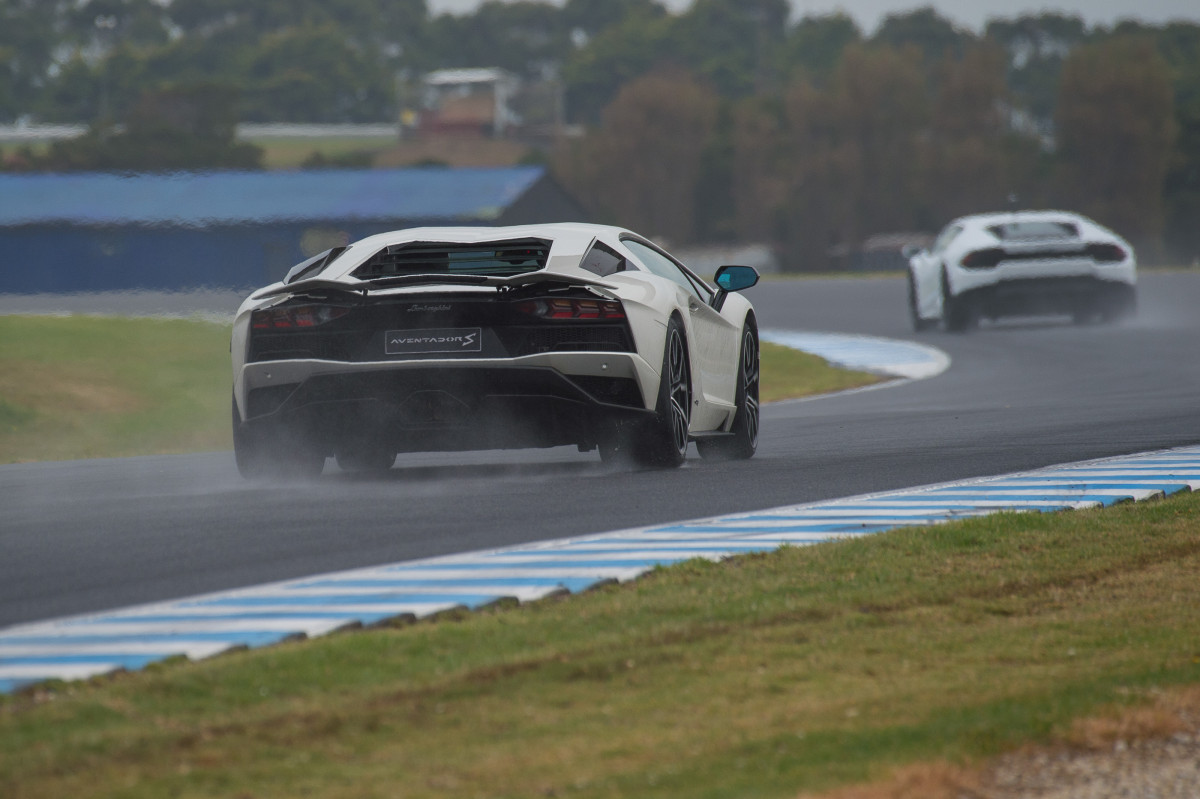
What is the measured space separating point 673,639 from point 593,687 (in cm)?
58

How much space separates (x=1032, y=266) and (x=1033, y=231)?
0.85 metres

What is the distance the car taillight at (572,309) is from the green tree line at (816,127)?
63530mm

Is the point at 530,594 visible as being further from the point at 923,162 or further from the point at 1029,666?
the point at 923,162

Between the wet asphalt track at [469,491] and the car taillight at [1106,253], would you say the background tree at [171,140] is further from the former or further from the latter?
the wet asphalt track at [469,491]

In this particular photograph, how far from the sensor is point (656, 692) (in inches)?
188

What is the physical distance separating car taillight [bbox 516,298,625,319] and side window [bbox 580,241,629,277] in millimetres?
298

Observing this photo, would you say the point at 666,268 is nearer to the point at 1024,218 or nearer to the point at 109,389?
the point at 109,389

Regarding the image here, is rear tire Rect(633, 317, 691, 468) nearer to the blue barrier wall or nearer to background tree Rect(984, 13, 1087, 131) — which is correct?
the blue barrier wall

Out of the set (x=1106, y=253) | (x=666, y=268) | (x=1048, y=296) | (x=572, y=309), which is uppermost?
(x=666, y=268)

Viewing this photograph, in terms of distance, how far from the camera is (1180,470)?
31.4ft

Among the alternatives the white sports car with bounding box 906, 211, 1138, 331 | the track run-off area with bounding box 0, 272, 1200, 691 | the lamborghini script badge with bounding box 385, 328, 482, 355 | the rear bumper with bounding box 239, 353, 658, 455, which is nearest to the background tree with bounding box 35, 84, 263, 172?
the white sports car with bounding box 906, 211, 1138, 331

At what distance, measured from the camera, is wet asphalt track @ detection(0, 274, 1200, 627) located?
6.59 metres

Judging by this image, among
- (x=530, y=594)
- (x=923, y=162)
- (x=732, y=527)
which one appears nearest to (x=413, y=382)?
(x=732, y=527)

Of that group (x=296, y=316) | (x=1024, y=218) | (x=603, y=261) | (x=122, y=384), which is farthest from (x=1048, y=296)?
(x=296, y=316)
